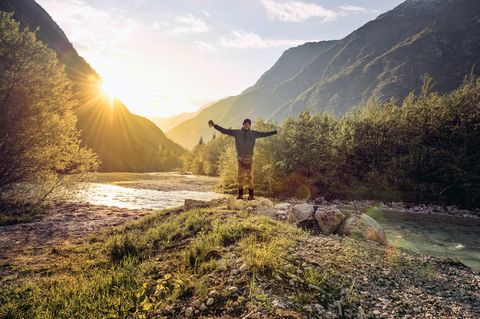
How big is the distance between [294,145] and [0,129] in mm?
31411

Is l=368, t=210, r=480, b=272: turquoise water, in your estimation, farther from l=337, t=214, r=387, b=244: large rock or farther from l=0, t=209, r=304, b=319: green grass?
l=0, t=209, r=304, b=319: green grass

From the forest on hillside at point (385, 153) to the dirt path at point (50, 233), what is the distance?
2382 cm

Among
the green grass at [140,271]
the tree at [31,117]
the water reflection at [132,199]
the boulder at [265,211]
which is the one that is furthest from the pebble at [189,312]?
the water reflection at [132,199]

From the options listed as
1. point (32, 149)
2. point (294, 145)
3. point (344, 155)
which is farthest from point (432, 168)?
point (32, 149)

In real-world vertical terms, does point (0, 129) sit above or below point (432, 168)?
above

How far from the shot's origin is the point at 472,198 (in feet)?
101

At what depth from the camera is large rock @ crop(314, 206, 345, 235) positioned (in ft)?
43.1

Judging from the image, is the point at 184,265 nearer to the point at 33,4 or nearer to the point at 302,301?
the point at 302,301

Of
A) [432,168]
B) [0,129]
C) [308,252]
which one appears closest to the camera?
[308,252]

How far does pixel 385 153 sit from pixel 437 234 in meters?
21.0

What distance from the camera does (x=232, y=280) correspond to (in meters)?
6.62

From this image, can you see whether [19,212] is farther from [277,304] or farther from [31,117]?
[277,304]

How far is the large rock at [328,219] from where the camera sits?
13146 millimetres

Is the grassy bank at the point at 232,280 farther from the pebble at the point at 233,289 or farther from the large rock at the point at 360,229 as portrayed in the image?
the large rock at the point at 360,229
